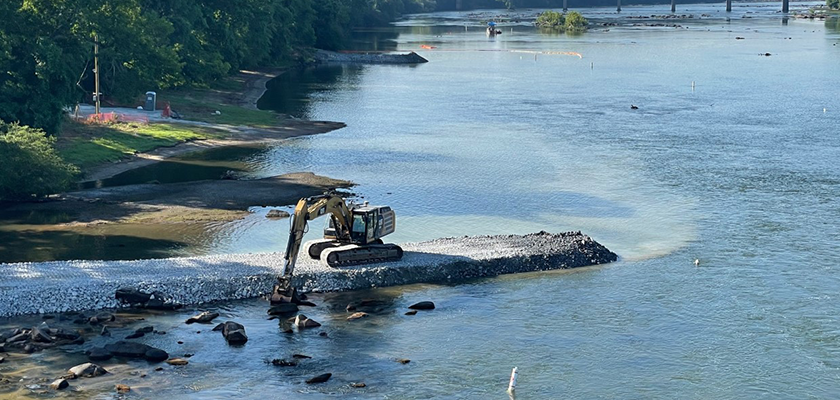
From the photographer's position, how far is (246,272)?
168 ft

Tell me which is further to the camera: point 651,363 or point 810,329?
point 810,329

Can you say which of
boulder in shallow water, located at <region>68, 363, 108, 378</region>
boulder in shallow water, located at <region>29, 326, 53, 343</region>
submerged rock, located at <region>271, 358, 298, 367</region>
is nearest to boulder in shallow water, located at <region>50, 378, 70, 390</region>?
boulder in shallow water, located at <region>68, 363, 108, 378</region>

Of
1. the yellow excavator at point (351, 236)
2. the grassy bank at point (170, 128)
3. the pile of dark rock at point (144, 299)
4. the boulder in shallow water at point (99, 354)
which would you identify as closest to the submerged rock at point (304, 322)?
the yellow excavator at point (351, 236)

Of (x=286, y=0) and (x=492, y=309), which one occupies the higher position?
(x=286, y=0)

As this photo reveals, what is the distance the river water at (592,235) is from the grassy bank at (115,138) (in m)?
6.20

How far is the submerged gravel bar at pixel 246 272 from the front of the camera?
47531mm

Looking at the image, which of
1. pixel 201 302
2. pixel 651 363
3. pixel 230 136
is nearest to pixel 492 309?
pixel 651 363

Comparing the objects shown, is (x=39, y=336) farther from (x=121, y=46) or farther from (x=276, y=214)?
(x=121, y=46)

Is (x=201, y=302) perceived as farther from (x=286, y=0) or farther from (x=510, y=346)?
(x=286, y=0)

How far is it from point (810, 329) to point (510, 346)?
13.6 meters

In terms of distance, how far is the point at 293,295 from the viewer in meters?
48.8

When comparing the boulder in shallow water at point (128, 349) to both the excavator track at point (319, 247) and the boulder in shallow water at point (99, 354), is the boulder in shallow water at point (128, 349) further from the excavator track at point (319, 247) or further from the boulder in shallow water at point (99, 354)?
the excavator track at point (319, 247)

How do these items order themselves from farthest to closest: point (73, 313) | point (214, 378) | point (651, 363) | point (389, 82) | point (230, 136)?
point (389, 82) → point (230, 136) → point (73, 313) → point (651, 363) → point (214, 378)

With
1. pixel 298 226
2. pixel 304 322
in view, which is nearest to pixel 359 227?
pixel 298 226
